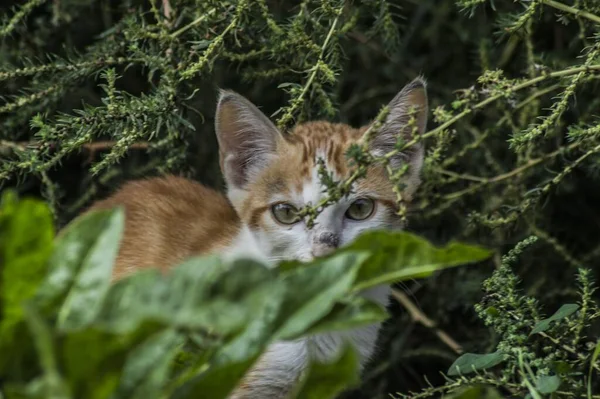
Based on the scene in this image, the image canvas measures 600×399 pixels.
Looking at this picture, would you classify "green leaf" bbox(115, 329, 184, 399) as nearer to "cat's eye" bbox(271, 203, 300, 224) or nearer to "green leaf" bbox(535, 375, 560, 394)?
"green leaf" bbox(535, 375, 560, 394)

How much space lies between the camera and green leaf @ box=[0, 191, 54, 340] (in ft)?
3.13

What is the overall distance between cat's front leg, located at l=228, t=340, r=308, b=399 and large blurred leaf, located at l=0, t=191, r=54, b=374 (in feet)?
3.15

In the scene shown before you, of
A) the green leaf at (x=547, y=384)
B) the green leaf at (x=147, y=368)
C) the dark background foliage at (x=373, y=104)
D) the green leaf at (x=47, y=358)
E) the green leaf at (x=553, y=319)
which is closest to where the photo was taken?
the green leaf at (x=47, y=358)

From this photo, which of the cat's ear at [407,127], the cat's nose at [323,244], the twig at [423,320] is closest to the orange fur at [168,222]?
the cat's nose at [323,244]

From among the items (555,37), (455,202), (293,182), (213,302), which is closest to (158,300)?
(213,302)

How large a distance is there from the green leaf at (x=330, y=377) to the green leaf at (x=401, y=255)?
110mm

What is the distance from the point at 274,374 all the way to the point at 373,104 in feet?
4.73

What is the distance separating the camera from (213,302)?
883mm

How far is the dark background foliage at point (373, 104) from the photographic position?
1.83 m

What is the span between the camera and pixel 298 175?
202 cm

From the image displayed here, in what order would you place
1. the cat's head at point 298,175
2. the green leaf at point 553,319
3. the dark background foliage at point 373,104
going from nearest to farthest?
the green leaf at point 553,319
the dark background foliage at point 373,104
the cat's head at point 298,175

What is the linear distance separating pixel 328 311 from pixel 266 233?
3.37 feet

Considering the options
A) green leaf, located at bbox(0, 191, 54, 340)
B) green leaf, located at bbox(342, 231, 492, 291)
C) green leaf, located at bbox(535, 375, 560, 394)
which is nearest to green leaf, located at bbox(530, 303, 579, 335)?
green leaf, located at bbox(535, 375, 560, 394)

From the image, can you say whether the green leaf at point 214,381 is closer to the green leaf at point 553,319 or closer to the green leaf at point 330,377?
the green leaf at point 330,377
